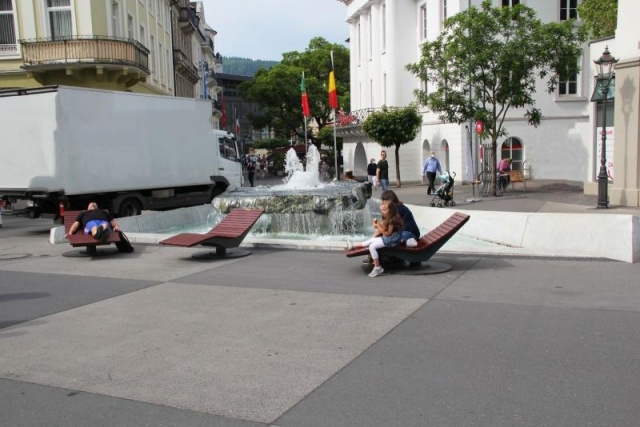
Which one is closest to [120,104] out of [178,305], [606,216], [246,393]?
[178,305]

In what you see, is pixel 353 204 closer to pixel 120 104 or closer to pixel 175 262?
pixel 175 262

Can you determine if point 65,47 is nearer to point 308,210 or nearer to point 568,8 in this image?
point 308,210

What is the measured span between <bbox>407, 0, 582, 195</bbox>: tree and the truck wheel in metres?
10.5

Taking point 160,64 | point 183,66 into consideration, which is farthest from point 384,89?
point 183,66

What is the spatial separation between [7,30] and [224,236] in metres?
21.0

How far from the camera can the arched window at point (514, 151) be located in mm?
32969

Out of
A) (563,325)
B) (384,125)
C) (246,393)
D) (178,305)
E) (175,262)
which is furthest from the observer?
A: (384,125)

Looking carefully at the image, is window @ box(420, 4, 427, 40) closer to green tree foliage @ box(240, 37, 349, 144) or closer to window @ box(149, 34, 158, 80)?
window @ box(149, 34, 158, 80)

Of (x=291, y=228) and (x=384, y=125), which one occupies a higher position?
(x=384, y=125)

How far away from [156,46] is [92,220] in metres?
29.1

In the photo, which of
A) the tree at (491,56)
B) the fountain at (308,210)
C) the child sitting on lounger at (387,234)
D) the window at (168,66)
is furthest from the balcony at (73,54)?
the child sitting on lounger at (387,234)

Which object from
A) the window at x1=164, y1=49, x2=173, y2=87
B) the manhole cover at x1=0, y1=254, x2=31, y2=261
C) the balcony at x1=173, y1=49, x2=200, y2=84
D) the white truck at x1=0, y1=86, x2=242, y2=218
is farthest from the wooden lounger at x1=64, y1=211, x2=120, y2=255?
the balcony at x1=173, y1=49, x2=200, y2=84

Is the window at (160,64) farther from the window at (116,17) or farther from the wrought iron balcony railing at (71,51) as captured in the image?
the wrought iron balcony railing at (71,51)

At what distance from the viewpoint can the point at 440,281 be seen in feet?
27.7
